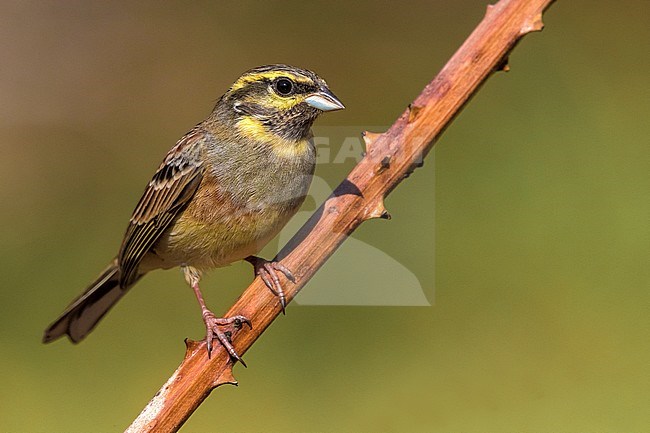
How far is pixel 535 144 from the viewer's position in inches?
196

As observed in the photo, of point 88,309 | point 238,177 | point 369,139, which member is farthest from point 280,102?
point 88,309

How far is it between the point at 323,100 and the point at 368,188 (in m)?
0.66

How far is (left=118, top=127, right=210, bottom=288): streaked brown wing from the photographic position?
2695 mm

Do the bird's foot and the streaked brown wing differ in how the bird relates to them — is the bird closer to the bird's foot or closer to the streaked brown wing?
the streaked brown wing

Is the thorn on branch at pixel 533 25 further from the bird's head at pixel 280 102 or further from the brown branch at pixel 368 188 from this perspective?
the bird's head at pixel 280 102

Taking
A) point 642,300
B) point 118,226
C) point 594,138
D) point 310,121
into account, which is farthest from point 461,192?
point 310,121

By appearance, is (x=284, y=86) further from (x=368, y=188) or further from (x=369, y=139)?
(x=368, y=188)

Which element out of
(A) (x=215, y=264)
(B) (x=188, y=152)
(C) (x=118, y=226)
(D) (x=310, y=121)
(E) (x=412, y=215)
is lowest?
(A) (x=215, y=264)

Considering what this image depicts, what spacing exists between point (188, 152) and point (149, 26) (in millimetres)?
4062

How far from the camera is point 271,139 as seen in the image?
8.51 feet

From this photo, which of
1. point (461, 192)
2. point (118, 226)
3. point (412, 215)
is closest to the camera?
point (412, 215)

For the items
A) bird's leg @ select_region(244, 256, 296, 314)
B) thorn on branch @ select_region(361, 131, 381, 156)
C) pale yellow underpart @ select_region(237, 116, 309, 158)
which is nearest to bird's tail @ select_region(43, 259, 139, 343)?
pale yellow underpart @ select_region(237, 116, 309, 158)

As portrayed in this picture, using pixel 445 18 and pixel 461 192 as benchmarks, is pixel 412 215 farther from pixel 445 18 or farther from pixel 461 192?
pixel 445 18

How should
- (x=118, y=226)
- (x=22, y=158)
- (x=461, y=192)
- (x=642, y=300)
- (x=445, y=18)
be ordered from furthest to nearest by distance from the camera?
(x=445, y=18) → (x=22, y=158) → (x=118, y=226) → (x=461, y=192) → (x=642, y=300)
